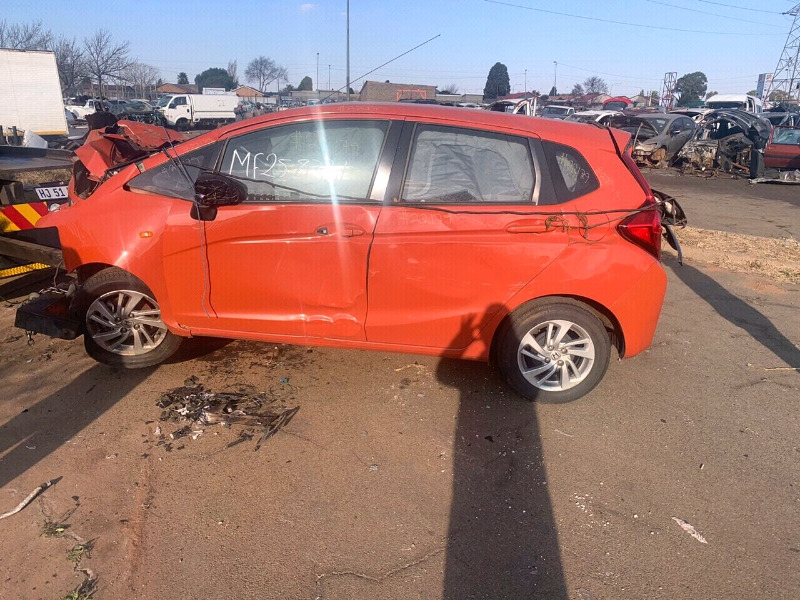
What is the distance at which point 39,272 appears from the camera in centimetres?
561

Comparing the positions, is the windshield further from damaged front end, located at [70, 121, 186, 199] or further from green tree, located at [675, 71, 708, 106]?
green tree, located at [675, 71, 708, 106]

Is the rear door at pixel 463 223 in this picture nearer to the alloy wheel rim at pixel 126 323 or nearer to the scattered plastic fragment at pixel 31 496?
the alloy wheel rim at pixel 126 323

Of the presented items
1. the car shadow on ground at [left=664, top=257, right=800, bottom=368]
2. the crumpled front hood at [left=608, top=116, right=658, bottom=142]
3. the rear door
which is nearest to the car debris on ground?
the rear door

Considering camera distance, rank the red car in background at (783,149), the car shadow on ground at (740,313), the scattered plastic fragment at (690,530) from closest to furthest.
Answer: the scattered plastic fragment at (690,530)
the car shadow on ground at (740,313)
the red car in background at (783,149)

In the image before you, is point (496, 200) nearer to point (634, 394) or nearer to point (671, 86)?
point (634, 394)

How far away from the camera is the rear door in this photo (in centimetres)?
355

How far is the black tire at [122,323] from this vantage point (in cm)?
399

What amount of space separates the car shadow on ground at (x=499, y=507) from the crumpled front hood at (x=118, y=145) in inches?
113

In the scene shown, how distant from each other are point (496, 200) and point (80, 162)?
3.62m

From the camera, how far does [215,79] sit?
7931cm

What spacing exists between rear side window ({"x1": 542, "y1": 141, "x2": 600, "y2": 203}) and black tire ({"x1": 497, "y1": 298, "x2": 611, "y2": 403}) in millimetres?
665

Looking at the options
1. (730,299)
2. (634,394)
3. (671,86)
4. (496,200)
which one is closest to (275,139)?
(496,200)

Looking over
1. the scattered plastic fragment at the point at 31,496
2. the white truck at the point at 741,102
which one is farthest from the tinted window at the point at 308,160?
the white truck at the point at 741,102

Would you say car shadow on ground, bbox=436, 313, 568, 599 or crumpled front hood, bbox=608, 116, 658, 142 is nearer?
car shadow on ground, bbox=436, 313, 568, 599
